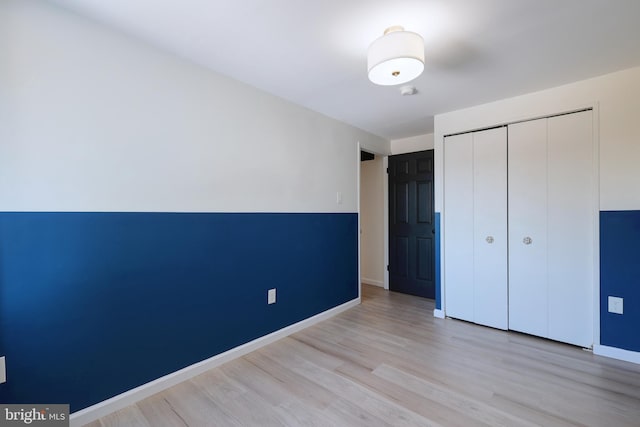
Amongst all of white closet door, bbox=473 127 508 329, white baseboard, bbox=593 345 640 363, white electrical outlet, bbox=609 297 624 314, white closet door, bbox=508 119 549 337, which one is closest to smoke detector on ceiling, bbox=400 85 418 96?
white closet door, bbox=473 127 508 329

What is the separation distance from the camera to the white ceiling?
1.49 m

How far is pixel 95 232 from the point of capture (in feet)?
5.16

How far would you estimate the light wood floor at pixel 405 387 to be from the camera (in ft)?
5.14

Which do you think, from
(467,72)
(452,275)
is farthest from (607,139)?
(452,275)

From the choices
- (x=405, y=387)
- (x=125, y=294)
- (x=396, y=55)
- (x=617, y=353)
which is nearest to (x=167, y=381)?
(x=125, y=294)

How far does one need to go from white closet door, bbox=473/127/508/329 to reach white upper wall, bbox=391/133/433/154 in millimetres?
1005

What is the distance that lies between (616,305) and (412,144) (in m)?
2.71

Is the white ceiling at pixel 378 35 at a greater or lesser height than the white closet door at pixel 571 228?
greater

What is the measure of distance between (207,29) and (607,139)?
307 cm

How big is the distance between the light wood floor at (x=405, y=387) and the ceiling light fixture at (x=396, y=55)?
6.46ft

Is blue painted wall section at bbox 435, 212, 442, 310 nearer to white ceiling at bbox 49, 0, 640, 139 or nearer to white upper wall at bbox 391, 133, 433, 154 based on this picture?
white upper wall at bbox 391, 133, 433, 154

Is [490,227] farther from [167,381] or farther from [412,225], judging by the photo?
[167,381]

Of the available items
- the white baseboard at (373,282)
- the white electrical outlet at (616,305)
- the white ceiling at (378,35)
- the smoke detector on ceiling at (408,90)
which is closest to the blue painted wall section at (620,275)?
the white electrical outlet at (616,305)

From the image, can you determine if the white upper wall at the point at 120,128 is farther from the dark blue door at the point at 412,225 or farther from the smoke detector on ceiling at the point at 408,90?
the dark blue door at the point at 412,225
